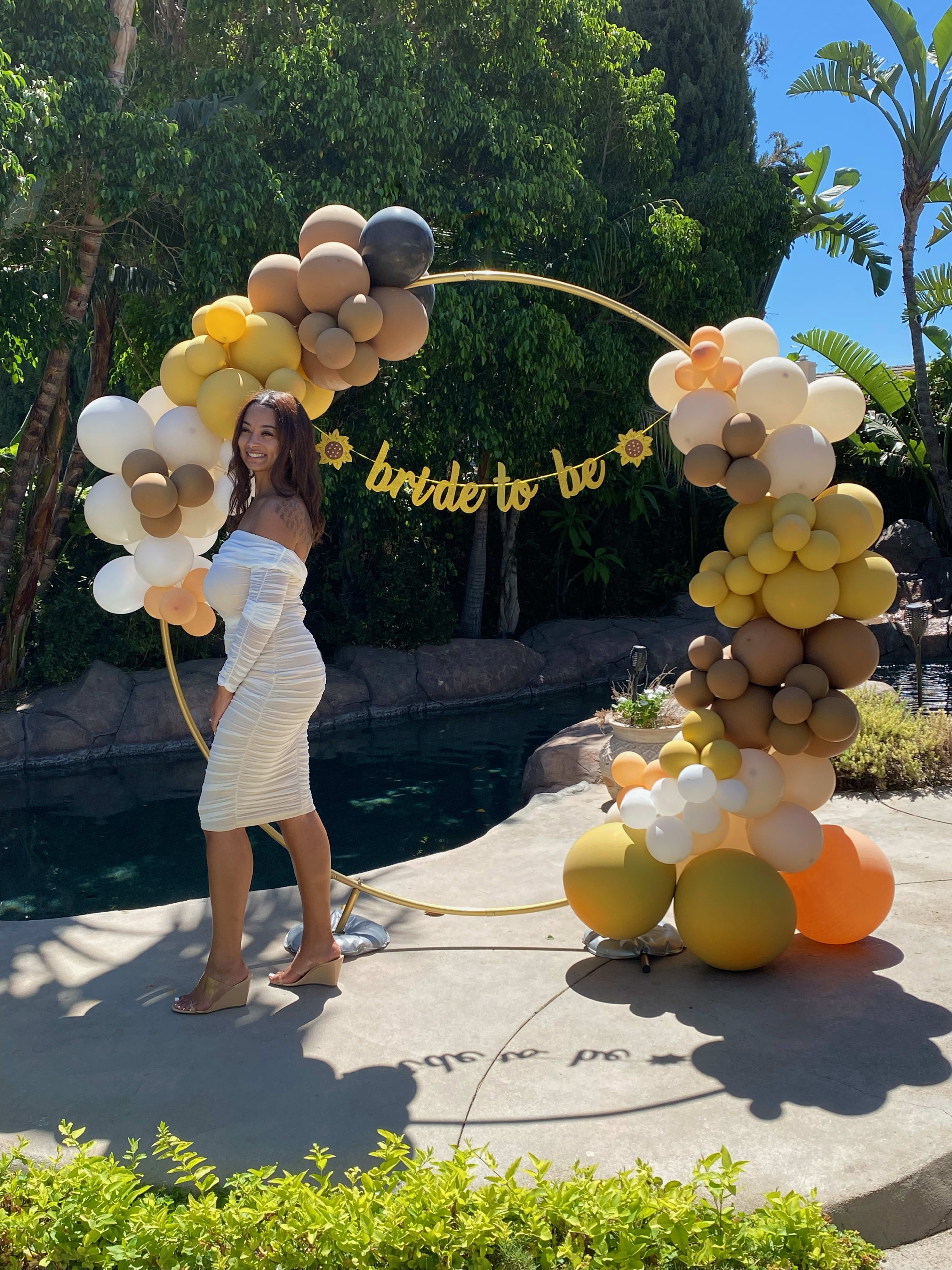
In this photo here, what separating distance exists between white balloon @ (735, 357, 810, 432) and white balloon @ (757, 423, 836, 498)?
2.5 inches

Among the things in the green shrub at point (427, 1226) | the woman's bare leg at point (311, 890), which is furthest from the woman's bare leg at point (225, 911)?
the green shrub at point (427, 1226)

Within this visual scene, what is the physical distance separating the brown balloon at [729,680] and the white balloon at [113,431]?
2.33m

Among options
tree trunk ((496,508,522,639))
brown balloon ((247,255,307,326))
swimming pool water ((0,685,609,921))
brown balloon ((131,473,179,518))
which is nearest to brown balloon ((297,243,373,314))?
brown balloon ((247,255,307,326))

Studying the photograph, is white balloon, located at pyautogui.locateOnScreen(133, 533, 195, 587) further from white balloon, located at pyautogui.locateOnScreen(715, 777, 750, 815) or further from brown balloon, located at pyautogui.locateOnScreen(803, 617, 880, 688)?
brown balloon, located at pyautogui.locateOnScreen(803, 617, 880, 688)

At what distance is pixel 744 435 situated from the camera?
3.98m

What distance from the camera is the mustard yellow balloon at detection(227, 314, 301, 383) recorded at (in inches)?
159

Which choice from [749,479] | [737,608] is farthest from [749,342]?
[737,608]

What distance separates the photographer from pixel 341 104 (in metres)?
9.95

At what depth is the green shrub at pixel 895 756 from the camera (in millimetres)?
6652

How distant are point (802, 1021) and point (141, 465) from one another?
306cm

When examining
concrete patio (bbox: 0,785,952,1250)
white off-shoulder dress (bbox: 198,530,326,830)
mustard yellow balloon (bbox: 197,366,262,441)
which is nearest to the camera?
concrete patio (bbox: 0,785,952,1250)

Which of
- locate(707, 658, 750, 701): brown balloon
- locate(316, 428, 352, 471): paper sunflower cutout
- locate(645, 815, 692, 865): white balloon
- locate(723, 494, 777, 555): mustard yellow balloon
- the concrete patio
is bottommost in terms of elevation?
the concrete patio

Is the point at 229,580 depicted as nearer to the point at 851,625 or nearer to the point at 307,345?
the point at 307,345

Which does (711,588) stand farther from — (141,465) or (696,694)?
(141,465)
